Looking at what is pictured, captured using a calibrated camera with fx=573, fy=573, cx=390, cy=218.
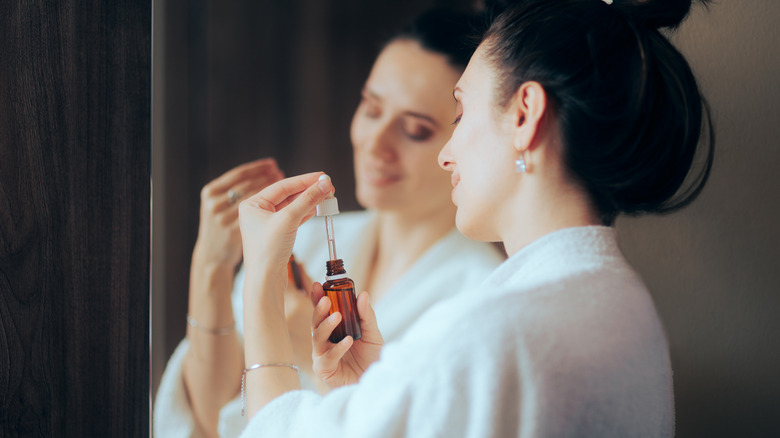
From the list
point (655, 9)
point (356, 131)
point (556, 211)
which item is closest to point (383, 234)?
point (356, 131)

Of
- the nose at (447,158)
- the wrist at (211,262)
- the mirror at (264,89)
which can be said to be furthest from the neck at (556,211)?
the wrist at (211,262)

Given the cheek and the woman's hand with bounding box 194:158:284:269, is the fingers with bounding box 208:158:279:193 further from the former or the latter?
the cheek

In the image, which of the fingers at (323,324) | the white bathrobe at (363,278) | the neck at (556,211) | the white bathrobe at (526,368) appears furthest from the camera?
the white bathrobe at (363,278)

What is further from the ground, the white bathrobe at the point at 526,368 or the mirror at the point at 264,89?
the mirror at the point at 264,89

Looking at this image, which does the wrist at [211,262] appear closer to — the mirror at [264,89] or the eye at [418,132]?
the mirror at [264,89]

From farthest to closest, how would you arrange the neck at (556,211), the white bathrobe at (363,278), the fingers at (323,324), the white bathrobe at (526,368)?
the white bathrobe at (363,278) → the fingers at (323,324) → the neck at (556,211) → the white bathrobe at (526,368)

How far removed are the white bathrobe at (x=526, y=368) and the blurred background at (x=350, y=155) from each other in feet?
1.01

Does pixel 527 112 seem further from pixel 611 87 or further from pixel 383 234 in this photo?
pixel 383 234

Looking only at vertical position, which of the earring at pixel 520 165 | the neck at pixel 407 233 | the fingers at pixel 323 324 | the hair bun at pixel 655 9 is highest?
the hair bun at pixel 655 9

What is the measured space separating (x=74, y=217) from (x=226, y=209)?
0.71 ft

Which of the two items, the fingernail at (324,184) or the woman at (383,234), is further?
the woman at (383,234)

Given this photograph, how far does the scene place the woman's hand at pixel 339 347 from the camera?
72cm

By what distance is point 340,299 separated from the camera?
28.5 inches

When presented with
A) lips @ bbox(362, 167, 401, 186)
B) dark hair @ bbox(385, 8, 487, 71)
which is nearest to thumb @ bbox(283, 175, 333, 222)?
lips @ bbox(362, 167, 401, 186)
